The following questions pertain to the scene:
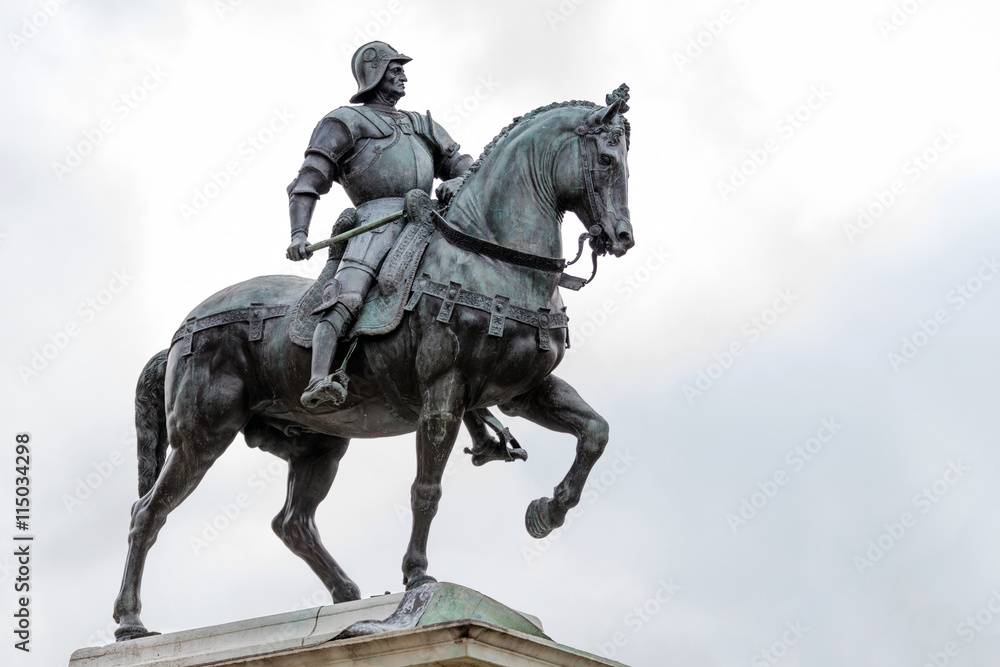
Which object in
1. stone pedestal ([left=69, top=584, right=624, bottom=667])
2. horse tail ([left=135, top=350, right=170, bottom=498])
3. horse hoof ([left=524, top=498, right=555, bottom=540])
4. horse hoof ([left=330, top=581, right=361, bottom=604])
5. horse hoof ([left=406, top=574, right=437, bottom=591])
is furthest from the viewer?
horse tail ([left=135, top=350, right=170, bottom=498])

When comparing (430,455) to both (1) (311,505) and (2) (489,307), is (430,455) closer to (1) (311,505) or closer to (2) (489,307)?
(2) (489,307)

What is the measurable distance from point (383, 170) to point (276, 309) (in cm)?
124

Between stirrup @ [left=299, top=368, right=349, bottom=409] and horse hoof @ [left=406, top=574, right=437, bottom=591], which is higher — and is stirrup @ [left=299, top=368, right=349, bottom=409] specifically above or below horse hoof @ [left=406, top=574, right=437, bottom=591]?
above

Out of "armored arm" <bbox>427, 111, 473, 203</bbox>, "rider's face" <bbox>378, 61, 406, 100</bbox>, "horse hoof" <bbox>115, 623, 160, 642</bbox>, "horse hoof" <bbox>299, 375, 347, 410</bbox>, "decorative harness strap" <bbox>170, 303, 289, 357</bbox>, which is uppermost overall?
"rider's face" <bbox>378, 61, 406, 100</bbox>

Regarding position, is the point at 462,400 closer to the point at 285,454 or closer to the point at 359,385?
the point at 359,385

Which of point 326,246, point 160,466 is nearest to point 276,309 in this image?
point 326,246

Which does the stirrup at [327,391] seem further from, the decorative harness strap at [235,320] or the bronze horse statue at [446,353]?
the decorative harness strap at [235,320]

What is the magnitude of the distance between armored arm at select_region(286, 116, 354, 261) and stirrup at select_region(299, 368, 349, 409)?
4.18 feet

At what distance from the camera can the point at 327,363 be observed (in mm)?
11195

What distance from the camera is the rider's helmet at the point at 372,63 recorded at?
12.3 metres

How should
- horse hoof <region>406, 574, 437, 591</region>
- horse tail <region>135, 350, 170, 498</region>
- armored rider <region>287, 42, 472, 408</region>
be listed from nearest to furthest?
1. horse hoof <region>406, 574, 437, 591</region>
2. armored rider <region>287, 42, 472, 408</region>
3. horse tail <region>135, 350, 170, 498</region>

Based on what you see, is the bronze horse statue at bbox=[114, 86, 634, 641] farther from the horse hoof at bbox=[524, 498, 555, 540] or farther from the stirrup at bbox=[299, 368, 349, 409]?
the stirrup at bbox=[299, 368, 349, 409]

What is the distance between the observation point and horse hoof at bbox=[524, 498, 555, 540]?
37.7ft

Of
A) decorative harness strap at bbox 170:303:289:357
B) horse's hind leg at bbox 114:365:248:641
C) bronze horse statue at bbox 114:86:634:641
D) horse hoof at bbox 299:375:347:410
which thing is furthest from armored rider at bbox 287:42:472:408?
horse's hind leg at bbox 114:365:248:641
